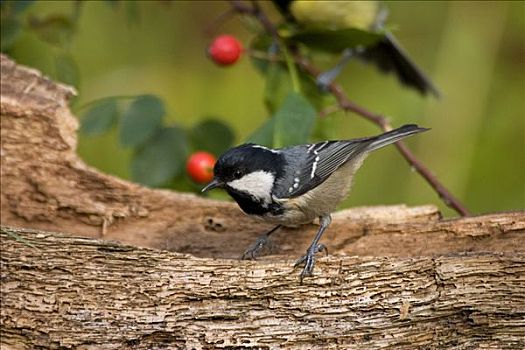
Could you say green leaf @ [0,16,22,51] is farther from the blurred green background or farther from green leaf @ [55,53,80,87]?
the blurred green background

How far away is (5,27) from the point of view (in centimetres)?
274

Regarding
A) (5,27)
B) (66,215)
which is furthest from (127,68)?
(66,215)

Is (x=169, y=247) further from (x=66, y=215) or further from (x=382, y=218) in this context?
(x=382, y=218)

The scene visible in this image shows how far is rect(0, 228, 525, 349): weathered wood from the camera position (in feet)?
6.31

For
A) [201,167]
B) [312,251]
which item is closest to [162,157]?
[201,167]

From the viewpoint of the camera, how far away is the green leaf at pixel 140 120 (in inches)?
107

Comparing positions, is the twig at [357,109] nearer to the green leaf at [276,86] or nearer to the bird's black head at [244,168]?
the green leaf at [276,86]

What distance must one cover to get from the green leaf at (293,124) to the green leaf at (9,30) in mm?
823

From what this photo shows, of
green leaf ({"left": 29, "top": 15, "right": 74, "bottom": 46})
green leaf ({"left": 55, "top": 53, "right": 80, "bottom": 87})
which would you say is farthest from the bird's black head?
green leaf ({"left": 29, "top": 15, "right": 74, "bottom": 46})

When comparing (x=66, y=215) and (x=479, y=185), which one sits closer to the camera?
(x=66, y=215)

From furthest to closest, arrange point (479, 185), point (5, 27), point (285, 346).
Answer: point (479, 185)
point (5, 27)
point (285, 346)

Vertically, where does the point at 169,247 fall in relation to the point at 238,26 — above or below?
below

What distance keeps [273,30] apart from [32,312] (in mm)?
1293

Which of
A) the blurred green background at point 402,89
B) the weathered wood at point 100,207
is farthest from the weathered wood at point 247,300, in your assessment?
the blurred green background at point 402,89
